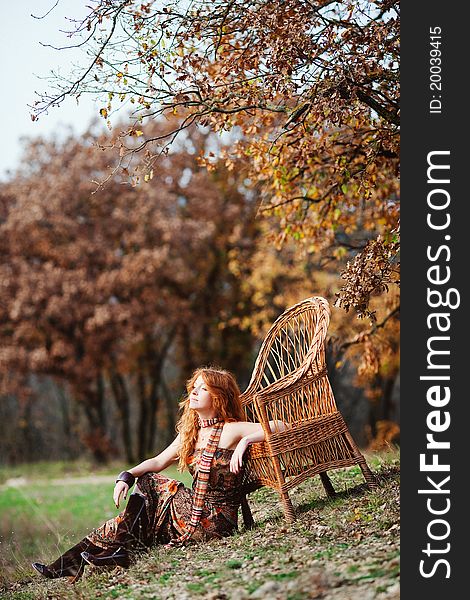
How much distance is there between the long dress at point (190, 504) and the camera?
487cm

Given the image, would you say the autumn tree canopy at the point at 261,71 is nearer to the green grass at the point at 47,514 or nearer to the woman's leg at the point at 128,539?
the woman's leg at the point at 128,539

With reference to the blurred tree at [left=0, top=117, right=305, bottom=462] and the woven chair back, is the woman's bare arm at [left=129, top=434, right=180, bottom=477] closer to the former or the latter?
the woven chair back

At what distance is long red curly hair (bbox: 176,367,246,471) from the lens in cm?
509

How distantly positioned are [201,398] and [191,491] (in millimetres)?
559

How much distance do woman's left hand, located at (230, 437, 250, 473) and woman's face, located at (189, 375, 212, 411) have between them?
34 cm

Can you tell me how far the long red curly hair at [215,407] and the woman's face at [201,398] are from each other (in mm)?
25

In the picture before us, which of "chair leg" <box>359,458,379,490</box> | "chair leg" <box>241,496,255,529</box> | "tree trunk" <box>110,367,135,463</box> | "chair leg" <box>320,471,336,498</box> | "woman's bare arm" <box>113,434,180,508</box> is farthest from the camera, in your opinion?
"tree trunk" <box>110,367,135,463</box>

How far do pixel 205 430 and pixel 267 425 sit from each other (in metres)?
0.49

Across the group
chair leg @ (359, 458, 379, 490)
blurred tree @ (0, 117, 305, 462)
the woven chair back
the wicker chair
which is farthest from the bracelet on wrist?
blurred tree @ (0, 117, 305, 462)

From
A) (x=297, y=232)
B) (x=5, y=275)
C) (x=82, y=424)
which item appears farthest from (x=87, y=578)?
(x=82, y=424)

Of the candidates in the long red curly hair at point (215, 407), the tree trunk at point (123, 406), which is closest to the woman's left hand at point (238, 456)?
the long red curly hair at point (215, 407)

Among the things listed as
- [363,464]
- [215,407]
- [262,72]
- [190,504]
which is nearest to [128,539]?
[190,504]

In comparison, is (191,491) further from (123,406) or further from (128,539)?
(123,406)

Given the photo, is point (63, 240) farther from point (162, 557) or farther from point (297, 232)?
point (162, 557)
